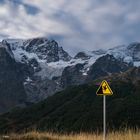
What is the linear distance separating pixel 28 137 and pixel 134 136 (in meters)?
4.25

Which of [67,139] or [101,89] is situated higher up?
[101,89]

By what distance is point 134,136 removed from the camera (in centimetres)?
1544

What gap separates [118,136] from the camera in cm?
1576

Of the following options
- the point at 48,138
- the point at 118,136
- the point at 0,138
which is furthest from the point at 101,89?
the point at 0,138

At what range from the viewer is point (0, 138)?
54.7ft

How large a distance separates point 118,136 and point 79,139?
61.7 inches

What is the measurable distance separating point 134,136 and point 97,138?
174 centimetres

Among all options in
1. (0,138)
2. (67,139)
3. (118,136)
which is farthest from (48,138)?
(118,136)

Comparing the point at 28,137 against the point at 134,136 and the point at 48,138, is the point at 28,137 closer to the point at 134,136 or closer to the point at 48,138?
the point at 48,138

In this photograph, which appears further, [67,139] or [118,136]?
[67,139]

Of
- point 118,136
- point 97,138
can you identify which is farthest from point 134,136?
point 97,138

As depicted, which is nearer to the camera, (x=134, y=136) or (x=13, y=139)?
(x=134, y=136)

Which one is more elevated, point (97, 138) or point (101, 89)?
point (101, 89)

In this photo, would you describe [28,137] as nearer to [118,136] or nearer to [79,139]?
[79,139]
